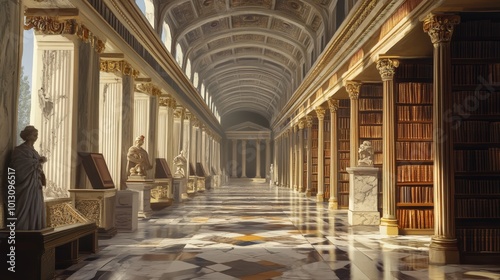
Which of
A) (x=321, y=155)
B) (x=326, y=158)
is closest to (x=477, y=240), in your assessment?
(x=321, y=155)

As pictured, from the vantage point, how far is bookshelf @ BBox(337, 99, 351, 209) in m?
15.9

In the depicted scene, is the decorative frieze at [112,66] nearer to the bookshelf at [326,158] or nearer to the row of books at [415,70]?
the row of books at [415,70]

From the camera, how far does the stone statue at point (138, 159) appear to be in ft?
40.7

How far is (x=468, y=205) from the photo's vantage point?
7293 mm

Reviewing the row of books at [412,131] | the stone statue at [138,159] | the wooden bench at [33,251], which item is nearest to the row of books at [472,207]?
the row of books at [412,131]

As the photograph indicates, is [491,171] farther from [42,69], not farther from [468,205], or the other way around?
[42,69]

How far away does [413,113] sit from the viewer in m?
10.0

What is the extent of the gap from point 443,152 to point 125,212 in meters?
6.06

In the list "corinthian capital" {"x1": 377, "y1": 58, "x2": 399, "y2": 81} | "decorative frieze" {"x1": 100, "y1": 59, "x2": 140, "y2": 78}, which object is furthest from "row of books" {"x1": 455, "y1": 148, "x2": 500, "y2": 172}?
"decorative frieze" {"x1": 100, "y1": 59, "x2": 140, "y2": 78}

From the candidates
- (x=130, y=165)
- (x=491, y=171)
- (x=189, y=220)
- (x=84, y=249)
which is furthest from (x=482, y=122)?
(x=130, y=165)

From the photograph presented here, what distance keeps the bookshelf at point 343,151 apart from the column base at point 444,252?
28.9 feet

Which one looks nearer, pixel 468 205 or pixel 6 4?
pixel 6 4

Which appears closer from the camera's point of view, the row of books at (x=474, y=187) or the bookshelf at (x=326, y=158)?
the row of books at (x=474, y=187)

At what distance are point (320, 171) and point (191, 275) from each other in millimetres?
13102
